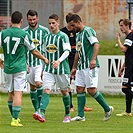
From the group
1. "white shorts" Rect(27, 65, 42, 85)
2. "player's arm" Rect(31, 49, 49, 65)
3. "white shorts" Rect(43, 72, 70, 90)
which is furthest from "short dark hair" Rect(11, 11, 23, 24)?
"white shorts" Rect(27, 65, 42, 85)

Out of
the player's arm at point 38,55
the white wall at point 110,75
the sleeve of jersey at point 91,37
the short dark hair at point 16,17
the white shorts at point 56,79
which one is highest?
the short dark hair at point 16,17

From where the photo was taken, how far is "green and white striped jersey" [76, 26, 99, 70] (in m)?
15.1

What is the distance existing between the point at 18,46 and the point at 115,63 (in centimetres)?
1031

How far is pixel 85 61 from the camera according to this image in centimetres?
1521

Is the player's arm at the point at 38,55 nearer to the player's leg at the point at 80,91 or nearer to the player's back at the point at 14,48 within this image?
the player's back at the point at 14,48

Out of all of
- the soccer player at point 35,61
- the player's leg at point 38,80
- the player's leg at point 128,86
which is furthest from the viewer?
the player's leg at point 128,86

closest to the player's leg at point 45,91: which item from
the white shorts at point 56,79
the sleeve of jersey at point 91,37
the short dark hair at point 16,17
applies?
the white shorts at point 56,79

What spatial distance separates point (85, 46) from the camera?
1517 cm

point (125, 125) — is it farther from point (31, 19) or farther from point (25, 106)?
point (25, 106)

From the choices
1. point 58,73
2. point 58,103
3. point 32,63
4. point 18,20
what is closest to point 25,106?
point 58,103

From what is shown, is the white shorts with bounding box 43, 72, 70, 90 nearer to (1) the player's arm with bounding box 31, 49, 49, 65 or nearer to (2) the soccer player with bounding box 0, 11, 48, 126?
(1) the player's arm with bounding box 31, 49, 49, 65

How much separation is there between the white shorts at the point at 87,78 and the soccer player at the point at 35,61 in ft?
4.21

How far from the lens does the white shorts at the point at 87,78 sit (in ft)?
49.7

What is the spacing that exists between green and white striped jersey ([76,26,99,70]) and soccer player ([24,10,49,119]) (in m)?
1.21
